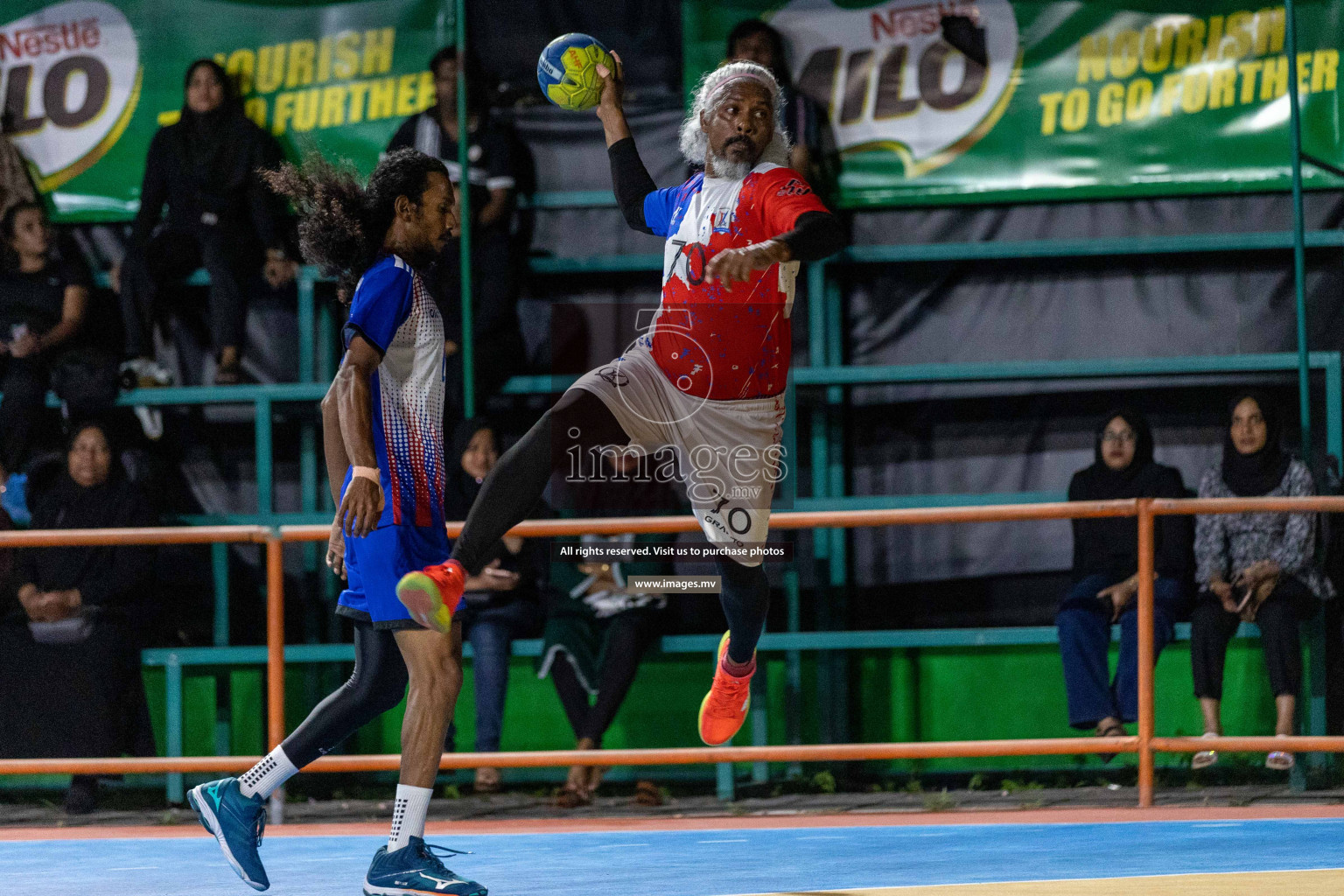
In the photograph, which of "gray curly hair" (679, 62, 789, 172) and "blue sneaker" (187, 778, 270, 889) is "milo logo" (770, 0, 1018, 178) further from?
"blue sneaker" (187, 778, 270, 889)

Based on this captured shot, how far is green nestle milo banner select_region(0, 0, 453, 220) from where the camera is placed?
8367 millimetres

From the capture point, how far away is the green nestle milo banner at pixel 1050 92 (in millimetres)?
8055

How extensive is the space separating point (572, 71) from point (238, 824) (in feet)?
7.83

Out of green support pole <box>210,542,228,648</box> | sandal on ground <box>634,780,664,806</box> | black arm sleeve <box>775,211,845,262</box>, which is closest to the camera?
black arm sleeve <box>775,211,845,262</box>

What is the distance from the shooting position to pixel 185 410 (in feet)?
28.2

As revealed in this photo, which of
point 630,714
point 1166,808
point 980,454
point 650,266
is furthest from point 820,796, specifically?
point 650,266

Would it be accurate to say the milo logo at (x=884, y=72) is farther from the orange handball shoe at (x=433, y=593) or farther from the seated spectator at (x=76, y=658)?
the orange handball shoe at (x=433, y=593)

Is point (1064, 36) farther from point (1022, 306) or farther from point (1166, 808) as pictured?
point (1166, 808)

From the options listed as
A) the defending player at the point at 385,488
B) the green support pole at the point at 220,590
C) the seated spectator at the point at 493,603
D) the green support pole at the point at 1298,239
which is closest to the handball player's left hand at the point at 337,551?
the defending player at the point at 385,488

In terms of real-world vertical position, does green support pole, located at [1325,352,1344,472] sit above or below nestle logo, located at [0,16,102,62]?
below

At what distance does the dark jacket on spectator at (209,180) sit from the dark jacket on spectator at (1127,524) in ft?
14.1

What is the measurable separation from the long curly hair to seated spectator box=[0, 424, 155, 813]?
2.69 metres

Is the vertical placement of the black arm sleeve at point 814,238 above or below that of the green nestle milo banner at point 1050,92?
below

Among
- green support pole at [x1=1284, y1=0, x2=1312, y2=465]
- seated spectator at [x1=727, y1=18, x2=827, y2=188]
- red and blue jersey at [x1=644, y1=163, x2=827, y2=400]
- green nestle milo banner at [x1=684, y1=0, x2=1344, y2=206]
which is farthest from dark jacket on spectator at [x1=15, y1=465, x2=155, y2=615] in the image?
green support pole at [x1=1284, y1=0, x2=1312, y2=465]
